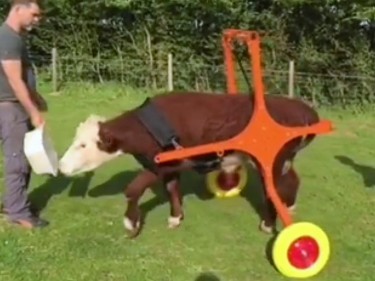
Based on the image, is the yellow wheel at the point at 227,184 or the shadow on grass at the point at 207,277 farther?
the yellow wheel at the point at 227,184

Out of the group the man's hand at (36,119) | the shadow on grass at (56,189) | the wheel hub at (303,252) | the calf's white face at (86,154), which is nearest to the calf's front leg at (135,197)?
the calf's white face at (86,154)

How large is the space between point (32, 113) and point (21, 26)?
25.7 inches

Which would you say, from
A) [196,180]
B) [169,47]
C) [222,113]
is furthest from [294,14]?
[222,113]

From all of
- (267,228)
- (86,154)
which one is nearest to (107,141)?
(86,154)

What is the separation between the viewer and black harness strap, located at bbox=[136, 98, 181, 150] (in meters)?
6.02

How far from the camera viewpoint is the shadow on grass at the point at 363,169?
848cm

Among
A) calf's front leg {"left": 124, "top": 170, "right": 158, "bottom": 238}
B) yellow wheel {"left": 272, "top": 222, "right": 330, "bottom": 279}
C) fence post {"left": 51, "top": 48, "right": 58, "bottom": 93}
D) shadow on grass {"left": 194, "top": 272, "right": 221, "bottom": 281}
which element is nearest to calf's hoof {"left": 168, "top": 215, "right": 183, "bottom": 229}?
calf's front leg {"left": 124, "top": 170, "right": 158, "bottom": 238}

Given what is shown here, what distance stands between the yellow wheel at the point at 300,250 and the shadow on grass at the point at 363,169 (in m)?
2.78

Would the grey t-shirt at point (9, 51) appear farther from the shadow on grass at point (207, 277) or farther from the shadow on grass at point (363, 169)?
the shadow on grass at point (363, 169)

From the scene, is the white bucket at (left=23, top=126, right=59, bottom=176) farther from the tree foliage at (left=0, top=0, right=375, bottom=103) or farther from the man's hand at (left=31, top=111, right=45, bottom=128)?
the tree foliage at (left=0, top=0, right=375, bottom=103)

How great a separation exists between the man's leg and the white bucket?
0.47 feet

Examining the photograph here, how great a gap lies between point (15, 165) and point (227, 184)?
7.08 ft

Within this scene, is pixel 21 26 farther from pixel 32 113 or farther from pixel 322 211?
pixel 322 211

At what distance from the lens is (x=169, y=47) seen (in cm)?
1884
